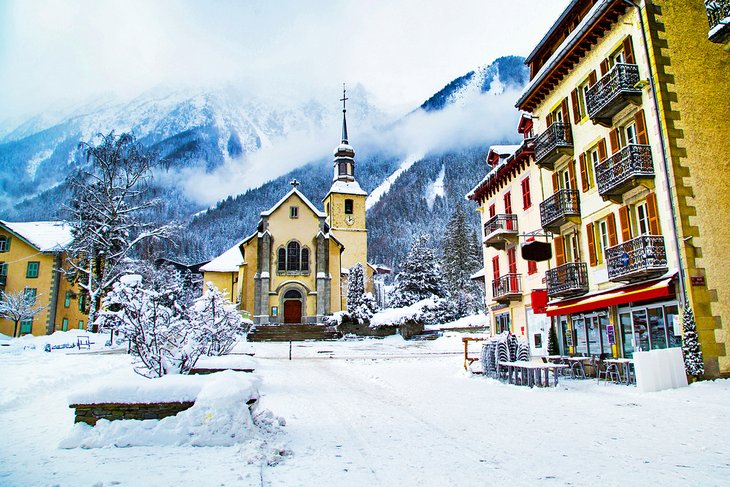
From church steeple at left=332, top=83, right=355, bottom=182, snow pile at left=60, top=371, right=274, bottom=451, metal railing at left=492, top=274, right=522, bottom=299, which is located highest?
church steeple at left=332, top=83, right=355, bottom=182

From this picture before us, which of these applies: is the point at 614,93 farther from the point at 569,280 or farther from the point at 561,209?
the point at 569,280

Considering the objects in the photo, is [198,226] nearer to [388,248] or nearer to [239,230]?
[239,230]

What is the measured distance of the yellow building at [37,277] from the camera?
4484 centimetres

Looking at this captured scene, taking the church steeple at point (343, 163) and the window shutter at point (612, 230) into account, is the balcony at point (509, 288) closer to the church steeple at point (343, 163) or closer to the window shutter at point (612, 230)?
the window shutter at point (612, 230)

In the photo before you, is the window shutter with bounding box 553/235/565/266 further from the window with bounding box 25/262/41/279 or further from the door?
the window with bounding box 25/262/41/279

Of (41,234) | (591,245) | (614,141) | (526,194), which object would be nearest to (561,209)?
(591,245)

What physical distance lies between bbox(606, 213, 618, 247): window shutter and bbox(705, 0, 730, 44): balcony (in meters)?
7.22

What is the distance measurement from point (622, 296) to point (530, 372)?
385cm

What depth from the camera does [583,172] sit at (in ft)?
65.2

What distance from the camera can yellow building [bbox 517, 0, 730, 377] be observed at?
14586 millimetres

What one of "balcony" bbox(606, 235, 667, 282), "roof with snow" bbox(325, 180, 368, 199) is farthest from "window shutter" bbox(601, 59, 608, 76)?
"roof with snow" bbox(325, 180, 368, 199)

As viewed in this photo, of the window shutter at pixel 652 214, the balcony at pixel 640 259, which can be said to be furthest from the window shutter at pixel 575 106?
the balcony at pixel 640 259

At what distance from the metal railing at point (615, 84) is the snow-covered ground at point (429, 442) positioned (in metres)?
8.83

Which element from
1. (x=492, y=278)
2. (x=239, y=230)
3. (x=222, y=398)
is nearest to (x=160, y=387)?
(x=222, y=398)
